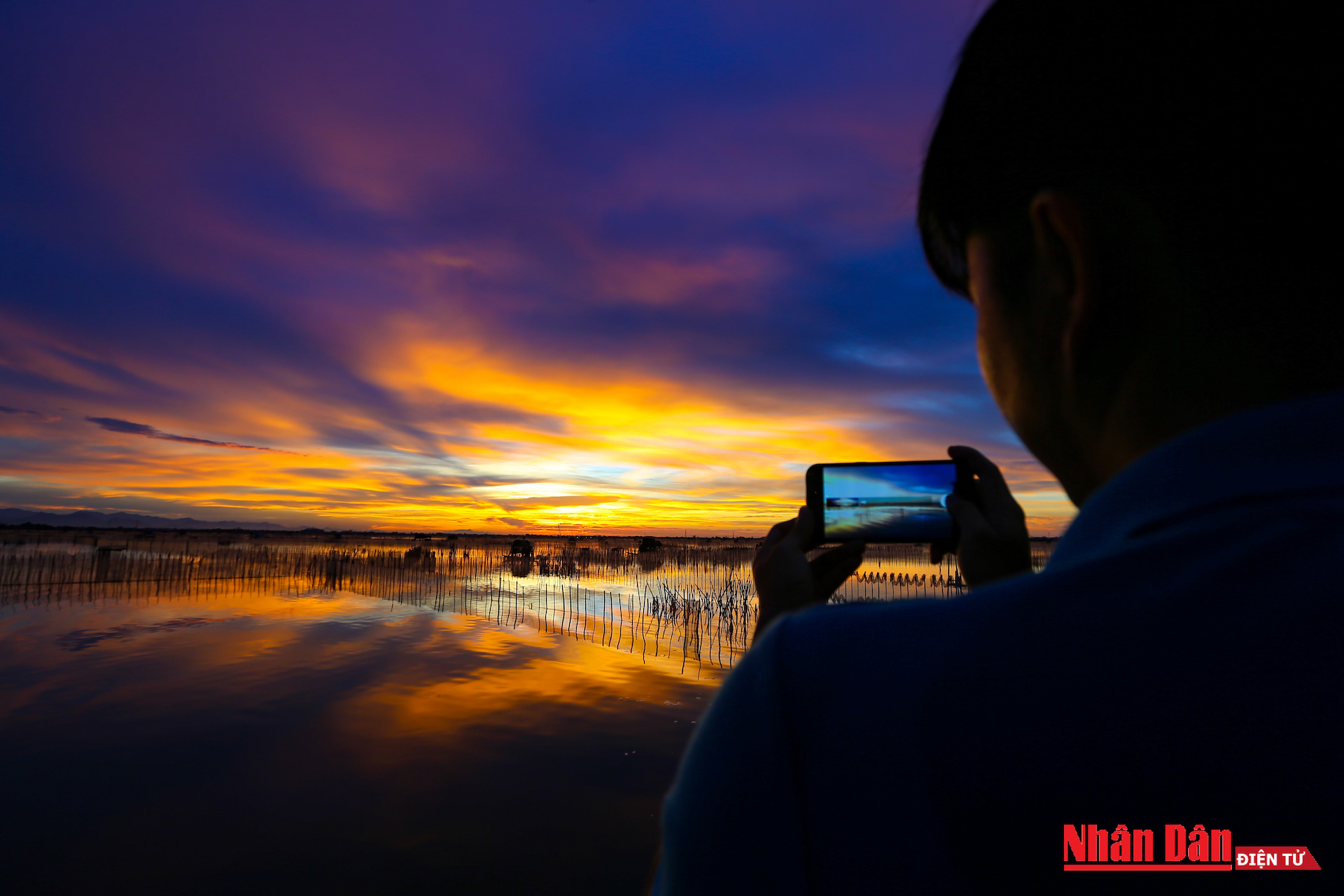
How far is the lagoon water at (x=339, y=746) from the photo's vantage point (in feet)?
13.8

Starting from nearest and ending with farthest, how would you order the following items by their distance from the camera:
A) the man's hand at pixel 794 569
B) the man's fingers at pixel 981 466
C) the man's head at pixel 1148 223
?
the man's head at pixel 1148 223 < the man's hand at pixel 794 569 < the man's fingers at pixel 981 466

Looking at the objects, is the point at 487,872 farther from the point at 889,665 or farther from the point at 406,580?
the point at 406,580

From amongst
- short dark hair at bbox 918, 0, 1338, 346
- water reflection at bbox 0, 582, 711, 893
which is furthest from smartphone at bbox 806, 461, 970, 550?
water reflection at bbox 0, 582, 711, 893

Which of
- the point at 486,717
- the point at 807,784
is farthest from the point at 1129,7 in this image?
the point at 486,717

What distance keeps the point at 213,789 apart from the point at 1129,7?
703 cm

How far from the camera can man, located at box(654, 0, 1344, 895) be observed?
1.47 ft

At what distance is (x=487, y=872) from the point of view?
13.8 ft

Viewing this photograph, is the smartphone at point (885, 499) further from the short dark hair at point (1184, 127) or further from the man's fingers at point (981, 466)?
the short dark hair at point (1184, 127)

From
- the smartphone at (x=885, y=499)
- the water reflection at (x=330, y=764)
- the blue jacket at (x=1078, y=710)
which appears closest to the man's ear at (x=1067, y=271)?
the blue jacket at (x=1078, y=710)

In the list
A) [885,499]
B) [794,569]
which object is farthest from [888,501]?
[794,569]

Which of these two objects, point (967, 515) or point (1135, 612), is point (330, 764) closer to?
point (967, 515)

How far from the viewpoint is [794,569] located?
119 centimetres

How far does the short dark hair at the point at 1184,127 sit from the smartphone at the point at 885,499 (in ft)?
2.74

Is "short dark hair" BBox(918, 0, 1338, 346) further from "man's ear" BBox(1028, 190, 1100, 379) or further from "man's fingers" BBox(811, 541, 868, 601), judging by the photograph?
"man's fingers" BBox(811, 541, 868, 601)
